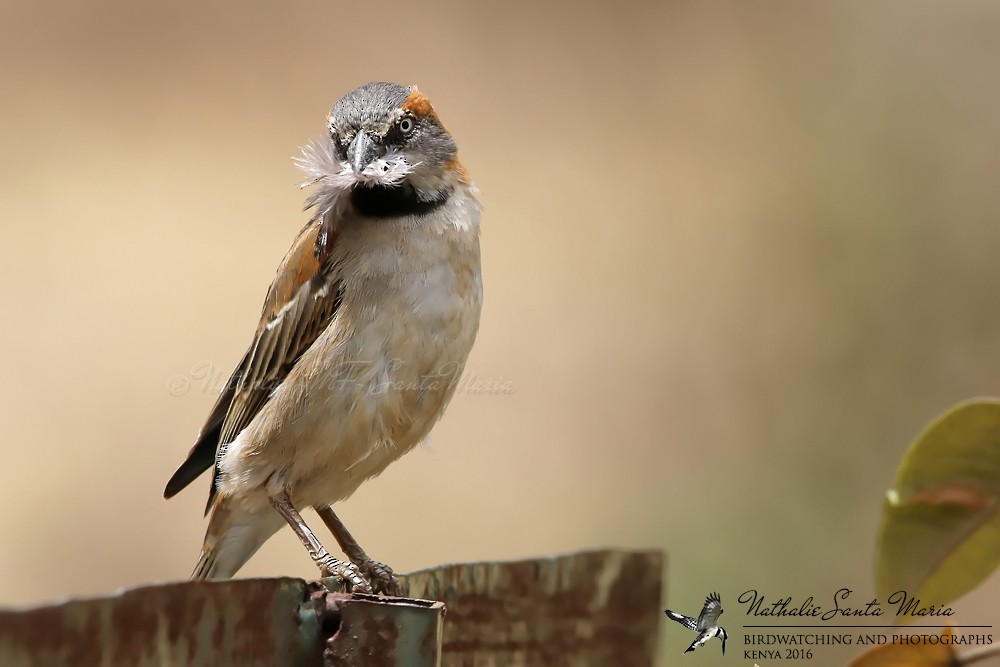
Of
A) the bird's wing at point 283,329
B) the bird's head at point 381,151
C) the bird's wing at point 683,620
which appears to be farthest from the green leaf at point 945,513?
the bird's wing at point 283,329

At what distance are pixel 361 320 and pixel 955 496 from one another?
1518mm

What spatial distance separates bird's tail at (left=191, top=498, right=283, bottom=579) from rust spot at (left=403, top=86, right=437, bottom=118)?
114 cm

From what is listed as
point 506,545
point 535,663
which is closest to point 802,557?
point 506,545

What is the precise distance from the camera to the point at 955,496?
4.75 ft

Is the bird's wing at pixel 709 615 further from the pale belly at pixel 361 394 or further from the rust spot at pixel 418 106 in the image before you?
the rust spot at pixel 418 106

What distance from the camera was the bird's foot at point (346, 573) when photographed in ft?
7.91

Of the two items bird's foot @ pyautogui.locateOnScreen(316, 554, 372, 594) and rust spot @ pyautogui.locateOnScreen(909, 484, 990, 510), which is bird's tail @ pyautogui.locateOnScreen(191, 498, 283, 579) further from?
rust spot @ pyautogui.locateOnScreen(909, 484, 990, 510)

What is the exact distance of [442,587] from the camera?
1750mm

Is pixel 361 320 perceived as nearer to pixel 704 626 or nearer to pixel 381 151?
pixel 381 151

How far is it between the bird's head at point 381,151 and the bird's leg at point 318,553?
0.75m

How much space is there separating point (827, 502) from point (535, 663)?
3.33 m

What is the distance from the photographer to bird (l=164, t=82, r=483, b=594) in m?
2.58

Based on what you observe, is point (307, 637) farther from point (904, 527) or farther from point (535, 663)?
point (904, 527)

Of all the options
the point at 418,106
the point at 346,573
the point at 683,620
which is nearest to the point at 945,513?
the point at 683,620
